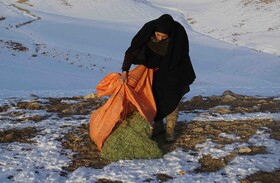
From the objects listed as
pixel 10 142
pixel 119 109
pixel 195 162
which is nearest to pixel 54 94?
pixel 10 142

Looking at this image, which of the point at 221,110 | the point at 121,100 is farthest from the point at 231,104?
the point at 121,100

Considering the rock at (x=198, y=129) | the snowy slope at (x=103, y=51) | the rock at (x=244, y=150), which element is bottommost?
the snowy slope at (x=103, y=51)

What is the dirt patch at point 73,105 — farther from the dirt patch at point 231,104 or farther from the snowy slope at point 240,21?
the snowy slope at point 240,21

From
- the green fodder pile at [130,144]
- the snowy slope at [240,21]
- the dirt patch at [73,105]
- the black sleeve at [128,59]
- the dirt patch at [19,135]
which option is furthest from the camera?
the snowy slope at [240,21]

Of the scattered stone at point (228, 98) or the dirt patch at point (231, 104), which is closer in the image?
the dirt patch at point (231, 104)

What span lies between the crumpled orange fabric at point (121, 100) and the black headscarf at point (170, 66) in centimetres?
16

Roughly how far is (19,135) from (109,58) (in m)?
18.7

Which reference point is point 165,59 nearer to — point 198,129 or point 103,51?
point 198,129

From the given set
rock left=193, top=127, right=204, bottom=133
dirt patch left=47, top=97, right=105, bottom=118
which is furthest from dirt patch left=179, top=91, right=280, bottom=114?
dirt patch left=47, top=97, right=105, bottom=118

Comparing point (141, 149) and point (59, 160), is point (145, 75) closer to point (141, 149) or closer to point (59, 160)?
point (141, 149)

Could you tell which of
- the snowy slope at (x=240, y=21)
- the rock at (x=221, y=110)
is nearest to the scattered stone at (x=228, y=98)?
the rock at (x=221, y=110)

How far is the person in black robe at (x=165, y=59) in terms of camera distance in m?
6.10

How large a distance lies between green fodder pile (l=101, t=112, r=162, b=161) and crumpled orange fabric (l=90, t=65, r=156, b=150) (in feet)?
0.45

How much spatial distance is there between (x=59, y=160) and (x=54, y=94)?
5.67 meters
